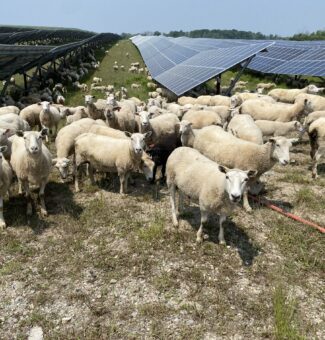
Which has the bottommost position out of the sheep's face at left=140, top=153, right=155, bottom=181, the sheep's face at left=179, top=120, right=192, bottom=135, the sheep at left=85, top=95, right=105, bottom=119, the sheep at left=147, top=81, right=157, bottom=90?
the sheep at left=147, top=81, right=157, bottom=90

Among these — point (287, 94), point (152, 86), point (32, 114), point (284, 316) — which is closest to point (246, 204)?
point (284, 316)

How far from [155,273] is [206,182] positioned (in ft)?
6.28

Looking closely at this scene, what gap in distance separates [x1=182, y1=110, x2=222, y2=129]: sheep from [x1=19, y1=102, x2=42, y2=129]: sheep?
619cm

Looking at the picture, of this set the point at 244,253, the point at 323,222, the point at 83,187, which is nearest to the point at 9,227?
the point at 83,187

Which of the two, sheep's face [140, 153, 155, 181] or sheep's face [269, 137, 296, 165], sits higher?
sheep's face [269, 137, 296, 165]

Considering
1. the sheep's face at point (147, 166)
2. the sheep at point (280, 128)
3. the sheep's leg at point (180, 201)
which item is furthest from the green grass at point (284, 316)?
the sheep at point (280, 128)

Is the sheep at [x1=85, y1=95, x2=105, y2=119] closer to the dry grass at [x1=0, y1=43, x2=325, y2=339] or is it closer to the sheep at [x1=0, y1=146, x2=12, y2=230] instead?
the dry grass at [x1=0, y1=43, x2=325, y2=339]

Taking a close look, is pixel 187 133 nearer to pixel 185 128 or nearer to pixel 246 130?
pixel 185 128

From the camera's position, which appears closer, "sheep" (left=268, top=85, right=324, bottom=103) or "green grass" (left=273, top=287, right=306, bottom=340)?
"green grass" (left=273, top=287, right=306, bottom=340)

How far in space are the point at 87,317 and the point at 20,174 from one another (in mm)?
4130

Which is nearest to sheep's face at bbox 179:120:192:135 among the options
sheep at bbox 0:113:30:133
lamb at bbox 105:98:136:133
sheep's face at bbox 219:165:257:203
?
lamb at bbox 105:98:136:133

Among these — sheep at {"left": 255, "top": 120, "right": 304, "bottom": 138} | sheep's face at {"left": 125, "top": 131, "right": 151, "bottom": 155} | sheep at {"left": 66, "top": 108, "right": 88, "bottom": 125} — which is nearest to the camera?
sheep's face at {"left": 125, "top": 131, "right": 151, "bottom": 155}

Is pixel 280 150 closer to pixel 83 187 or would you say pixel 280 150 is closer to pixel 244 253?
pixel 244 253

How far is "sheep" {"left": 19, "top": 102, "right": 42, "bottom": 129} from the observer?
14365mm
